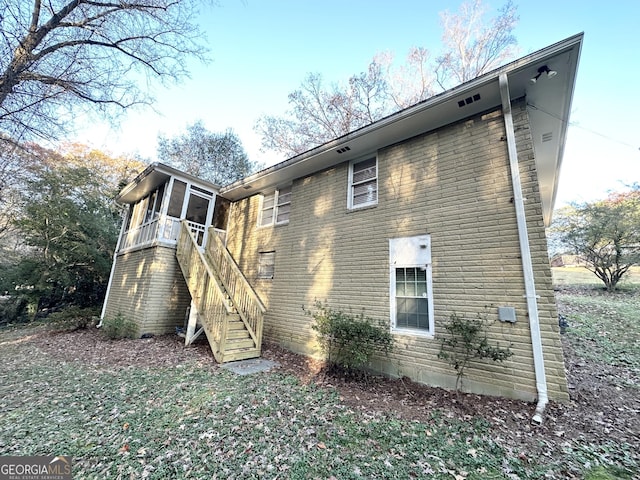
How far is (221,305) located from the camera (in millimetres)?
6340

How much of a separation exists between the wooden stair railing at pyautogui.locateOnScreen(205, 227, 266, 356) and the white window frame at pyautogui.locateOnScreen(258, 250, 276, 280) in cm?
99

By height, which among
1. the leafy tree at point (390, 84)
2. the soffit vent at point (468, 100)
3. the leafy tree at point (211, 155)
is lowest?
the soffit vent at point (468, 100)

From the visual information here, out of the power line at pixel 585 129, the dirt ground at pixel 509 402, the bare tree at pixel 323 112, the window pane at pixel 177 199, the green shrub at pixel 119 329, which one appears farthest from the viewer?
the bare tree at pixel 323 112

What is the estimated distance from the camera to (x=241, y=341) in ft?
21.5

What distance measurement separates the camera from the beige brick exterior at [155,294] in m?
8.55

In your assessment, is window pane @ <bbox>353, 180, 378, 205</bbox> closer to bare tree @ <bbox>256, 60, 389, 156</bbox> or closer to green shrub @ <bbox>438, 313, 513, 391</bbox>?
green shrub @ <bbox>438, 313, 513, 391</bbox>

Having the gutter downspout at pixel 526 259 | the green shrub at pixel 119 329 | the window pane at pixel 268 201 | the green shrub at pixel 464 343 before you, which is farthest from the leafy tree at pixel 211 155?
the green shrub at pixel 464 343


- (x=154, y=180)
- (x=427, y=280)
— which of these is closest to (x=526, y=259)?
(x=427, y=280)

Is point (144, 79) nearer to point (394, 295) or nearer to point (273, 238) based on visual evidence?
point (273, 238)

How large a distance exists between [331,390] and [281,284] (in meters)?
3.88

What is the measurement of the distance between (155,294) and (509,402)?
979 centimetres

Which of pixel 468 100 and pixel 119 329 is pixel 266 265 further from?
pixel 468 100

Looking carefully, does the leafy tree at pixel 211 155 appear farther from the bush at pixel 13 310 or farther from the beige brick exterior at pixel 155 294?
the bush at pixel 13 310
